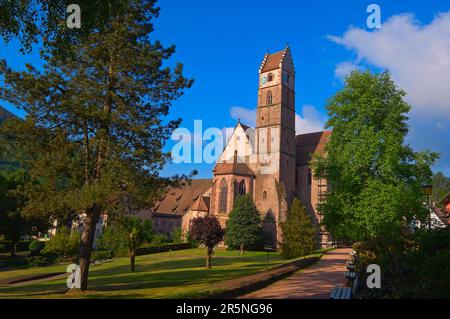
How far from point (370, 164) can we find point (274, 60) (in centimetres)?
4527

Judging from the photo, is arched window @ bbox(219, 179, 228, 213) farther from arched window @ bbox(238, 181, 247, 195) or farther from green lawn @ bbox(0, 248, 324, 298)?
green lawn @ bbox(0, 248, 324, 298)

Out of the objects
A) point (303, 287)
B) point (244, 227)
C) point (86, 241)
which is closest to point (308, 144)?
point (244, 227)

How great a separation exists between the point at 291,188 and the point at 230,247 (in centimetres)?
1600

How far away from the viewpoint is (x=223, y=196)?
6022 cm

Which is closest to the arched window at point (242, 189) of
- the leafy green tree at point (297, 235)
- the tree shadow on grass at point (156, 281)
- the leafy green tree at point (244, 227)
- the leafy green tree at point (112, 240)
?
the leafy green tree at point (244, 227)

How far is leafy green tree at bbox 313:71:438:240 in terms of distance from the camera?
22.4m

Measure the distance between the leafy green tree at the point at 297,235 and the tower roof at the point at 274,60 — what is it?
110 ft

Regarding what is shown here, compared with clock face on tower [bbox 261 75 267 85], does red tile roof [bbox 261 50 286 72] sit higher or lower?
higher

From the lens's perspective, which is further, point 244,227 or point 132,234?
point 244,227

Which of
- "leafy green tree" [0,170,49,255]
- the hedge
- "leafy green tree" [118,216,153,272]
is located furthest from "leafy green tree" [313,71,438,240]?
"leafy green tree" [0,170,49,255]

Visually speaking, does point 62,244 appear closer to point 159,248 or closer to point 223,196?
point 159,248

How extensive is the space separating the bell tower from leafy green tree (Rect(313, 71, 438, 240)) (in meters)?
33.9
